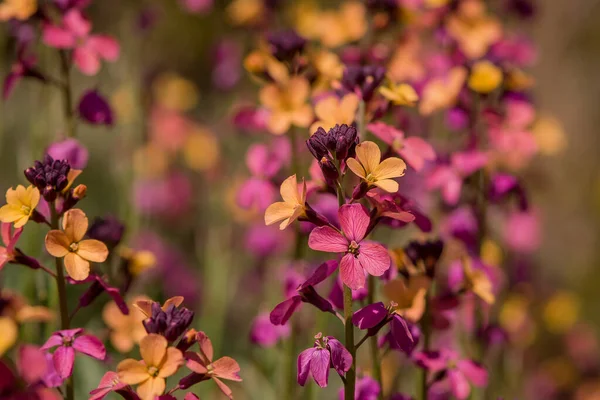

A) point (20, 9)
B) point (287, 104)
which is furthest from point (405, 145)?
point (20, 9)

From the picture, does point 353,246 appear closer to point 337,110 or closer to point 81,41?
point 337,110

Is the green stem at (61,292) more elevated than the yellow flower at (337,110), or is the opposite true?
the yellow flower at (337,110)

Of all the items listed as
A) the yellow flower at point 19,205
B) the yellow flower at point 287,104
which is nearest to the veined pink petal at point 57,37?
the yellow flower at point 287,104

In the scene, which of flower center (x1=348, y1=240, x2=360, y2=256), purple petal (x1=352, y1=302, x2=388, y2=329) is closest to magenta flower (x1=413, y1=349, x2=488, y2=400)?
purple petal (x1=352, y1=302, x2=388, y2=329)

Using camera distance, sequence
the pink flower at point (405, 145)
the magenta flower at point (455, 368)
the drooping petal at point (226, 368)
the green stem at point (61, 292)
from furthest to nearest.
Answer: the pink flower at point (405, 145), the magenta flower at point (455, 368), the green stem at point (61, 292), the drooping petal at point (226, 368)

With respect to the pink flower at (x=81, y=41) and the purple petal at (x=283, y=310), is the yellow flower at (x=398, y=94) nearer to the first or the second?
the purple petal at (x=283, y=310)
